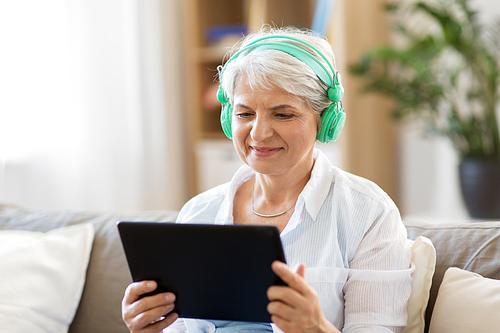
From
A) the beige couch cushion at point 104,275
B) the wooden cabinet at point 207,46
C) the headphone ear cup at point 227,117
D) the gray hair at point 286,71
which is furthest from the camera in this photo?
the wooden cabinet at point 207,46

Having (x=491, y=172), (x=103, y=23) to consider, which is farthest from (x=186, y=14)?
(x=491, y=172)

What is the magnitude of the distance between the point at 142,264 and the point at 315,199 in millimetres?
433

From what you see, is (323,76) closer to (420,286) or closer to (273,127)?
(273,127)

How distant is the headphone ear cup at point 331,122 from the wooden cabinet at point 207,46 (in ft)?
7.23

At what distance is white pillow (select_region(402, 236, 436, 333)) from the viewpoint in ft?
3.74

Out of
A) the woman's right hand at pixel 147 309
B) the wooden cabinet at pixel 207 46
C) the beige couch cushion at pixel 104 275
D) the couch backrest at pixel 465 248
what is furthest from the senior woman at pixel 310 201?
the wooden cabinet at pixel 207 46

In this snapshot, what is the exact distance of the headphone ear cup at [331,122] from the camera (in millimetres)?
1202

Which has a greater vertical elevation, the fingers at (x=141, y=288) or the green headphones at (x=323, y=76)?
the green headphones at (x=323, y=76)

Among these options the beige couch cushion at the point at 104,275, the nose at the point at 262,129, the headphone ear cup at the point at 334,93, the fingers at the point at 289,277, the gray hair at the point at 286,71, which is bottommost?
the beige couch cushion at the point at 104,275

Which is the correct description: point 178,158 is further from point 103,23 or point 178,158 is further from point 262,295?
point 262,295

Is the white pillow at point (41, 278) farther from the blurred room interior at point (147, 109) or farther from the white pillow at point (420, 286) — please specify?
the blurred room interior at point (147, 109)

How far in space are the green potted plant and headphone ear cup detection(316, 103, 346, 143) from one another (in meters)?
1.64

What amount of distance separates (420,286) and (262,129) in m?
0.49

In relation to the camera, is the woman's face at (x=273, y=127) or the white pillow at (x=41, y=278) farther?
the white pillow at (x=41, y=278)
